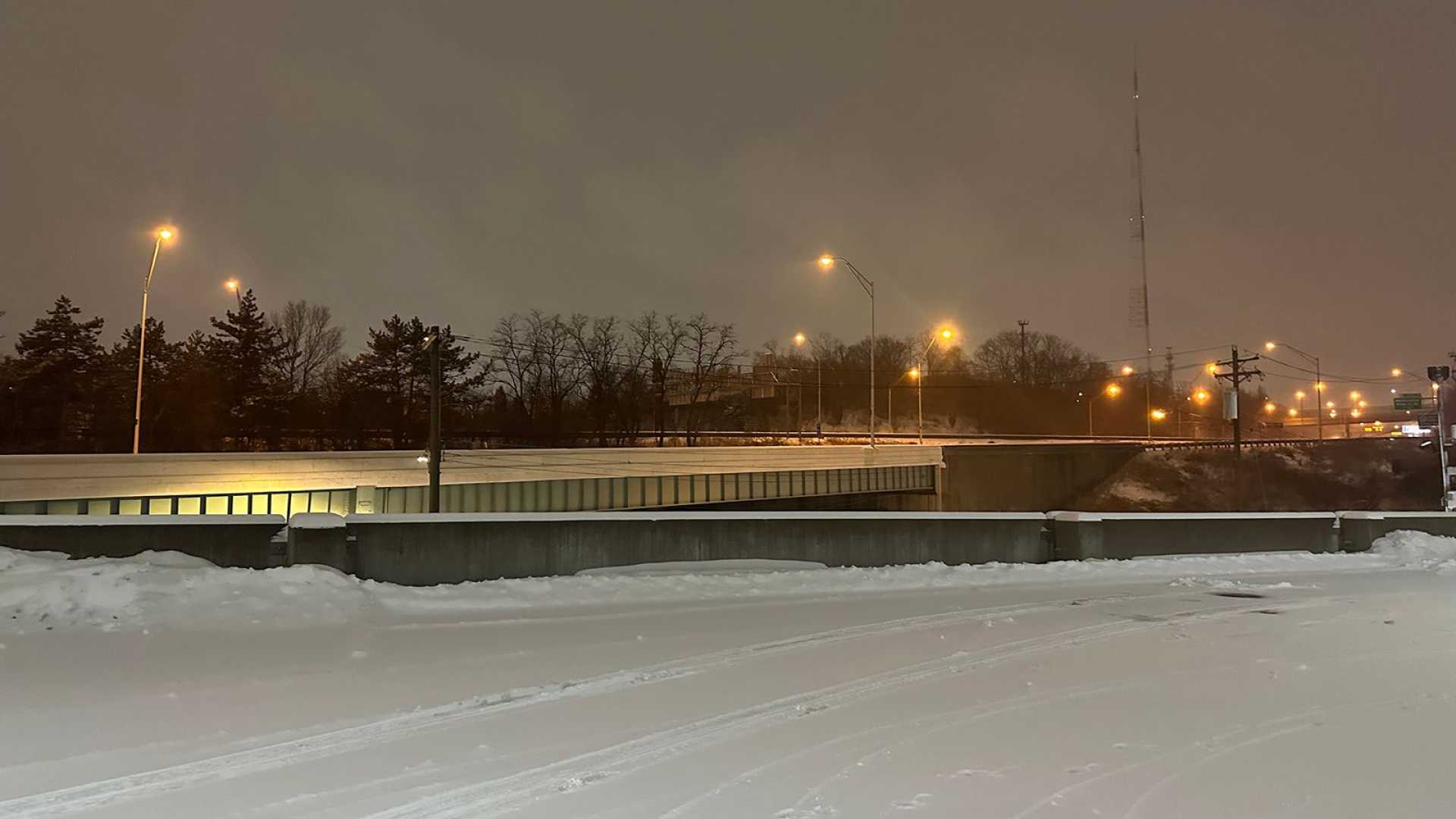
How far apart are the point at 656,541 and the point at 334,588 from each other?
510 cm

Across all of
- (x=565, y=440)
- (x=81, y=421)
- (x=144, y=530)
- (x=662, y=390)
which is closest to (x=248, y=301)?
(x=81, y=421)

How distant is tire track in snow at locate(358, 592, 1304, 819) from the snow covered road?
0.03 m

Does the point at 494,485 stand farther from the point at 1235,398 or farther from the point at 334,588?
the point at 1235,398

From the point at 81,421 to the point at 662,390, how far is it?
40958mm

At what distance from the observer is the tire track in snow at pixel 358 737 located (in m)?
4.70

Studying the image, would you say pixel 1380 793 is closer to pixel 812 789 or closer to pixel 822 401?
pixel 812 789

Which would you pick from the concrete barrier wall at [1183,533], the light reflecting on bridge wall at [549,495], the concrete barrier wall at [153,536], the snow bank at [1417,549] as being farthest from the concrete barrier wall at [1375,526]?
the light reflecting on bridge wall at [549,495]

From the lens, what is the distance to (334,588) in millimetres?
10867

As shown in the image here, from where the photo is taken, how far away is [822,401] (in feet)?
328

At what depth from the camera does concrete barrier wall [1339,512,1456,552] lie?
1916 cm

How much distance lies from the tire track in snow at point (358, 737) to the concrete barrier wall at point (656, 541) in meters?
4.70

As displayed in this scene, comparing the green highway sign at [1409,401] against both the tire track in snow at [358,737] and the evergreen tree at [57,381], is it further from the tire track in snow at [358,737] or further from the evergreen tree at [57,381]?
the evergreen tree at [57,381]

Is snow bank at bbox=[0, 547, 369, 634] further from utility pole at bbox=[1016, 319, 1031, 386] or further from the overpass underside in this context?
utility pole at bbox=[1016, 319, 1031, 386]

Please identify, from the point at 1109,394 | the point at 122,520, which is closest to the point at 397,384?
the point at 122,520
